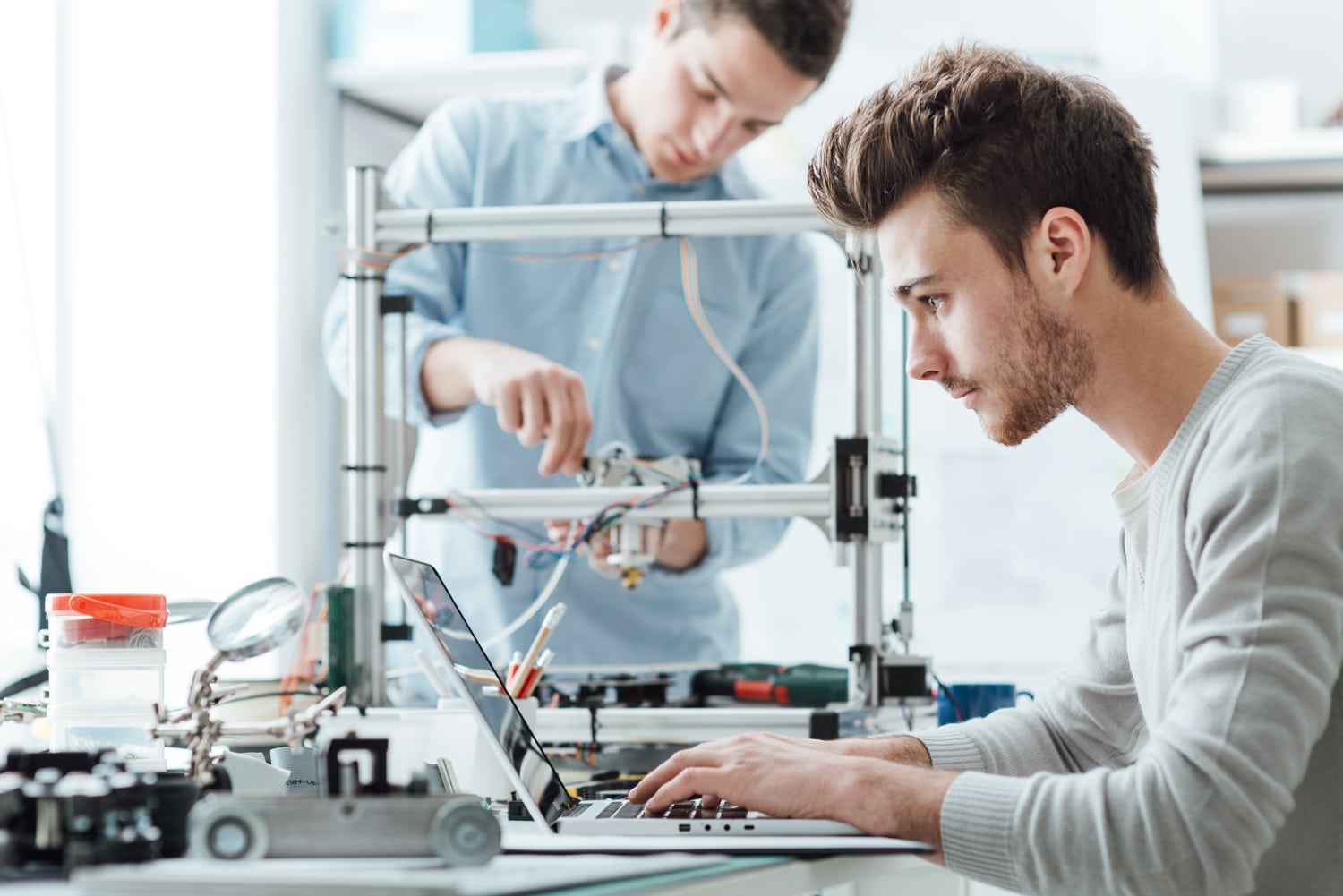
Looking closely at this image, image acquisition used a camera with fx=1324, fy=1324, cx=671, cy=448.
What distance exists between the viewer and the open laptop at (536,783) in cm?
91

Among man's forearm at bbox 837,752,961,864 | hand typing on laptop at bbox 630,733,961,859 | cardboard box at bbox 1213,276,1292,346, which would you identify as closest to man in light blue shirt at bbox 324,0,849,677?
hand typing on laptop at bbox 630,733,961,859

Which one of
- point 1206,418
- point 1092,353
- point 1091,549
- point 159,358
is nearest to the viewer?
point 1206,418

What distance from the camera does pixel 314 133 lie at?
273 centimetres

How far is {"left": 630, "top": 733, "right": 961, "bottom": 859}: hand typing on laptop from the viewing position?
2.95 ft

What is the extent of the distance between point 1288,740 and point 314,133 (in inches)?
93.2

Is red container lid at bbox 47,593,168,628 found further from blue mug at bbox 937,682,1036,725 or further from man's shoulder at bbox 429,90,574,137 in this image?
man's shoulder at bbox 429,90,574,137

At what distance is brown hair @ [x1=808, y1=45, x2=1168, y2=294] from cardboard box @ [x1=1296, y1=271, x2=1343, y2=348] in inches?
73.8

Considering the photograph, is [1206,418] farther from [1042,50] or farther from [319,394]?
[1042,50]

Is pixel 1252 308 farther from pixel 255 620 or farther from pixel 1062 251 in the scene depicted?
pixel 255 620

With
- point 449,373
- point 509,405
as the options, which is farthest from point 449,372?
point 509,405

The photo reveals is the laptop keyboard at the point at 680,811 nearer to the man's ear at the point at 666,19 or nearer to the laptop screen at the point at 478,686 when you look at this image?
the laptop screen at the point at 478,686

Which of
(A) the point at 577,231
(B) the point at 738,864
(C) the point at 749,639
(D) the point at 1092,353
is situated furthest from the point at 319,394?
(B) the point at 738,864

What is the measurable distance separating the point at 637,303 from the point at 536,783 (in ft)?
3.37

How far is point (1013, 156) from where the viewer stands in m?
1.11
